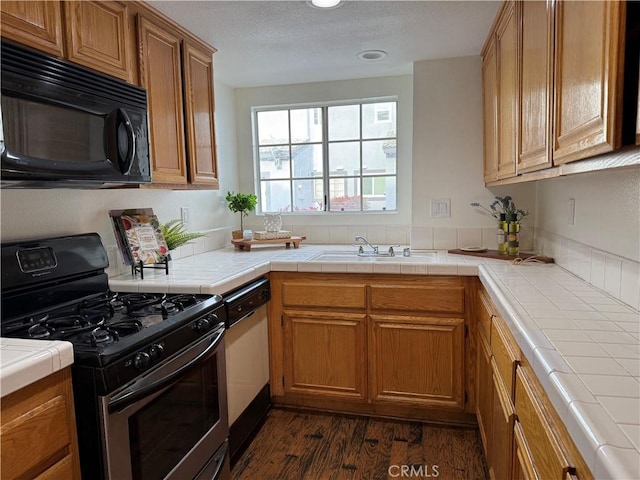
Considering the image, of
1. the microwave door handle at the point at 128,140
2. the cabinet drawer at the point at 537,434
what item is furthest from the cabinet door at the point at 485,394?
the microwave door handle at the point at 128,140

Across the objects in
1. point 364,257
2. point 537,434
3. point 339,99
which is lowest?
point 537,434

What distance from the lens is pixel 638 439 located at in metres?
0.65

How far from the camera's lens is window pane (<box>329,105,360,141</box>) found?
324 centimetres

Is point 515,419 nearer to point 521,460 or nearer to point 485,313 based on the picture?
point 521,460

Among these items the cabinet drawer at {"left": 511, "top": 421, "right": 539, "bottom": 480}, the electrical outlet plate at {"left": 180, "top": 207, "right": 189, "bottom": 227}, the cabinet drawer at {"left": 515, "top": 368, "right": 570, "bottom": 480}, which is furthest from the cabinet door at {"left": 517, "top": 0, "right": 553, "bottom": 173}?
the electrical outlet plate at {"left": 180, "top": 207, "right": 189, "bottom": 227}

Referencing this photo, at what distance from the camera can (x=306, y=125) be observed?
3342mm

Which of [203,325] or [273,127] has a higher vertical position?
[273,127]

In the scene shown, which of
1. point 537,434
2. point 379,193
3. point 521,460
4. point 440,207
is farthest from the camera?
point 379,193

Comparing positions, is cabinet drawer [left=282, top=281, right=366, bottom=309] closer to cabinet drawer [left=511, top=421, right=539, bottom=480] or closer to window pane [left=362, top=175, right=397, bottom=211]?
window pane [left=362, top=175, right=397, bottom=211]

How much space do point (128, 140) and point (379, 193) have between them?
2.00 metres

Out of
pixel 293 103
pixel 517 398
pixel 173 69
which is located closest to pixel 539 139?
pixel 517 398

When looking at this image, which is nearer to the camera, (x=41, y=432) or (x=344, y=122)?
(x=41, y=432)

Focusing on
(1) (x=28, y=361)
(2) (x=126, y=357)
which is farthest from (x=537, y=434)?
(1) (x=28, y=361)

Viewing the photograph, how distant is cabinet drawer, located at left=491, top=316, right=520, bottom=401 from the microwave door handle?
1.46 metres
